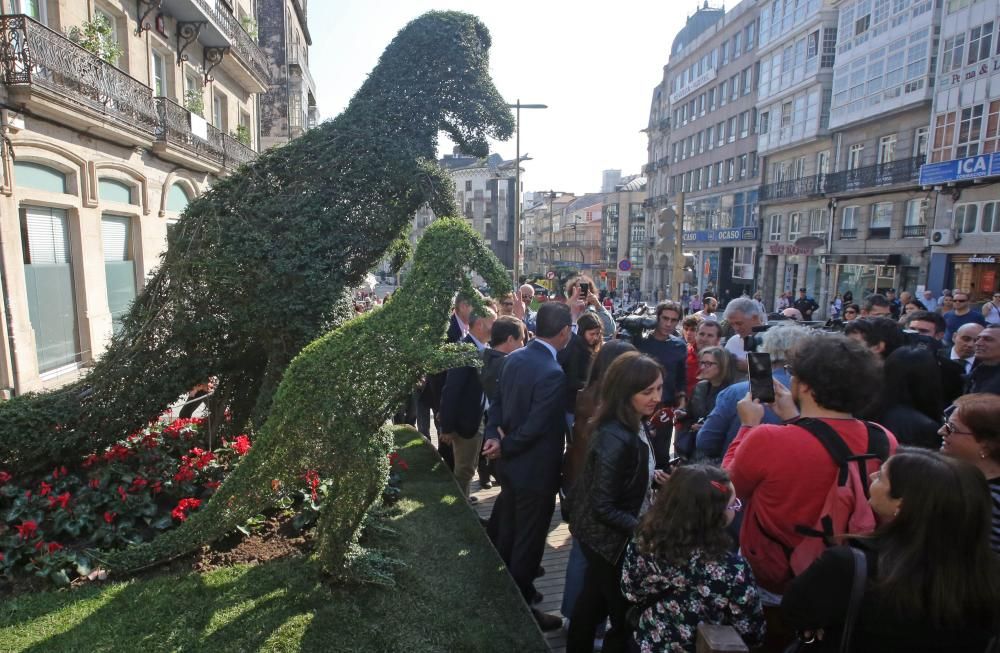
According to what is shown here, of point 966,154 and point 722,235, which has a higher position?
point 966,154

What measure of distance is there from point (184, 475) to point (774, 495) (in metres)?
5.03

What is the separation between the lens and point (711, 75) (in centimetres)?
3944

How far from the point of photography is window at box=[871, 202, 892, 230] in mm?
24109

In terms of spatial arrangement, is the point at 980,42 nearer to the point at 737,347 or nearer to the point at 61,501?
the point at 737,347

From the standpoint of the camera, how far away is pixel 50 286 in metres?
10.6

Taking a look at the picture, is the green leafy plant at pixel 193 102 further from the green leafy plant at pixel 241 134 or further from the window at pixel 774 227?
the window at pixel 774 227

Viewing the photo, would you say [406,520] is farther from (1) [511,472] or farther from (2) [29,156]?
(2) [29,156]

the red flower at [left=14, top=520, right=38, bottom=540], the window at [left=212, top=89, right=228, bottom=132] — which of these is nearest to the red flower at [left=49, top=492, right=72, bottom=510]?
the red flower at [left=14, top=520, right=38, bottom=540]

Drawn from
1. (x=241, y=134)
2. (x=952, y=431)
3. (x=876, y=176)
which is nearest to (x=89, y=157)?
(x=241, y=134)

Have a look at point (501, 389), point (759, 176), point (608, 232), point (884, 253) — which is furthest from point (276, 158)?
point (608, 232)

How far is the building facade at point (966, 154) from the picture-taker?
18.4m

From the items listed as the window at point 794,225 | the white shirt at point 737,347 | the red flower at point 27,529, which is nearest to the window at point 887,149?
the window at point 794,225

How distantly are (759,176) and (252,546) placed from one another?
36338 millimetres

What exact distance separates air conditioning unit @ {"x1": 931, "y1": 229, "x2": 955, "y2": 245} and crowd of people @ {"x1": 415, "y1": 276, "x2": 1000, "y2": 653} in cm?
1988
